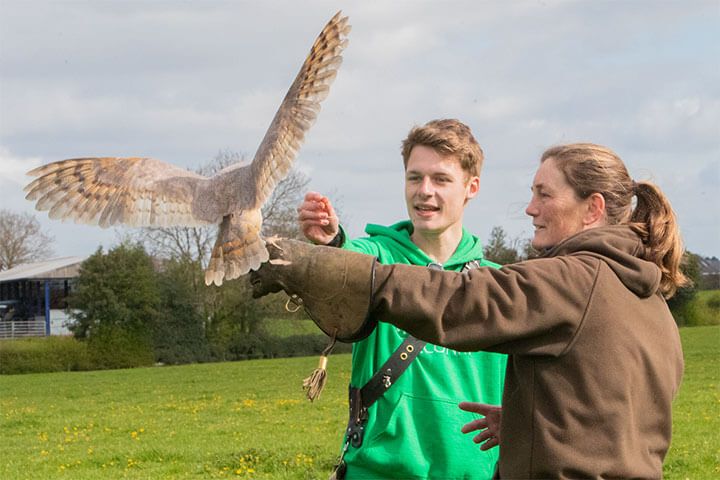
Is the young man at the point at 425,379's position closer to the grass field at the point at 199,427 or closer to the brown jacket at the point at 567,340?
the brown jacket at the point at 567,340

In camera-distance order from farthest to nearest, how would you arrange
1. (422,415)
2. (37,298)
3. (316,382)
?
(37,298) → (422,415) → (316,382)

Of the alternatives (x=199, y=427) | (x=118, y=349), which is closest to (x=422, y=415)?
(x=199, y=427)

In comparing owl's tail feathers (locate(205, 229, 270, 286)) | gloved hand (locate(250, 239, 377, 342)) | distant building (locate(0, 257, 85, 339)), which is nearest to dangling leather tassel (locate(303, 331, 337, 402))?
gloved hand (locate(250, 239, 377, 342))

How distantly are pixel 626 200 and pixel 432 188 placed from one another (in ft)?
3.35

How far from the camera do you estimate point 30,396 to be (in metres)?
25.7

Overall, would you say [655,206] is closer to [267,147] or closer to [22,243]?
[267,147]

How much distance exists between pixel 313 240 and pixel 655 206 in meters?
1.24

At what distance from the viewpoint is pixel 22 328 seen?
49219 millimetres

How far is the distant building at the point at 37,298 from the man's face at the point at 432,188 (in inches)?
1590

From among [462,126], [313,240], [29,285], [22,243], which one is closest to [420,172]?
[462,126]

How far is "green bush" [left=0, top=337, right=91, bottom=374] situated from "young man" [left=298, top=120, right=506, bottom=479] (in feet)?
122

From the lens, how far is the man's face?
13.1 ft

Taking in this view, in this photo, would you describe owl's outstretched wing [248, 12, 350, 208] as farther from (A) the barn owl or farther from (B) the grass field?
(B) the grass field

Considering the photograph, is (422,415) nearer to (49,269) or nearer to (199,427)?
(199,427)
